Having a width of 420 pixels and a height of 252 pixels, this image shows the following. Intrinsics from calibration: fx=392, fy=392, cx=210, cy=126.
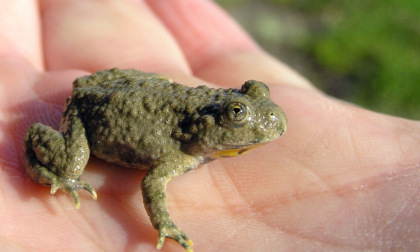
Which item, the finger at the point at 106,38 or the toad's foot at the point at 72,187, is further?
the finger at the point at 106,38

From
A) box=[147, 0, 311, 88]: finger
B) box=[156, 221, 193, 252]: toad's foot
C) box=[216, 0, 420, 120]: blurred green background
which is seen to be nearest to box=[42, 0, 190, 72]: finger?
box=[147, 0, 311, 88]: finger

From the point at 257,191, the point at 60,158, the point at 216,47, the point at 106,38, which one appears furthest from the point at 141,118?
the point at 216,47

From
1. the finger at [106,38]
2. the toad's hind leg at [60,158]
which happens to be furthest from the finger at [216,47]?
the toad's hind leg at [60,158]

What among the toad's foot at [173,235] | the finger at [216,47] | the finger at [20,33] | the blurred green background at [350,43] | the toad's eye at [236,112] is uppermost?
the finger at [20,33]

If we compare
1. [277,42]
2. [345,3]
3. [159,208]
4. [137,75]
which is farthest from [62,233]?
[345,3]

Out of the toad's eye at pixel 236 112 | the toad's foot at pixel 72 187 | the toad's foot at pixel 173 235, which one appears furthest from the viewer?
the toad's foot at pixel 72 187

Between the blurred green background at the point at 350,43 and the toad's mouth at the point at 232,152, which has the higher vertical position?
the toad's mouth at the point at 232,152

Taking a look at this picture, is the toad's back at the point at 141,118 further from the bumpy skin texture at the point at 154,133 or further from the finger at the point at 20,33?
the finger at the point at 20,33

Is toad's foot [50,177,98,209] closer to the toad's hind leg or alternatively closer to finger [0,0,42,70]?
the toad's hind leg
